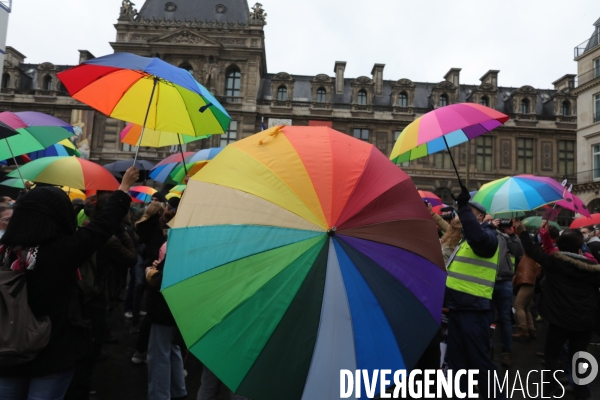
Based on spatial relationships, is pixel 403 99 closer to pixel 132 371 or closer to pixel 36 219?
pixel 132 371

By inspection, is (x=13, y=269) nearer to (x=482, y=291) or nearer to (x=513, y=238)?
(x=482, y=291)

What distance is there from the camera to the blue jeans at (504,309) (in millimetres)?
6128

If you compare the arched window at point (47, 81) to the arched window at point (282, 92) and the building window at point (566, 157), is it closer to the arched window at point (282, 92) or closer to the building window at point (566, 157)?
the arched window at point (282, 92)

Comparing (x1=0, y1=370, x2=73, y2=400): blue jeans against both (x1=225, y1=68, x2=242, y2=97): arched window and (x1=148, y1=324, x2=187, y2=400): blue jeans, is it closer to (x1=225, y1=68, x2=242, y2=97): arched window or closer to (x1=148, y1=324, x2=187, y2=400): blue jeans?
(x1=148, y1=324, x2=187, y2=400): blue jeans

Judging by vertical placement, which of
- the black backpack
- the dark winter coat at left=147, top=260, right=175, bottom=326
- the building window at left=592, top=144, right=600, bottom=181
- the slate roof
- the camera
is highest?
the slate roof

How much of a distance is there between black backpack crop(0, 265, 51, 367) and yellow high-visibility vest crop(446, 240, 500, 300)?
11.6ft

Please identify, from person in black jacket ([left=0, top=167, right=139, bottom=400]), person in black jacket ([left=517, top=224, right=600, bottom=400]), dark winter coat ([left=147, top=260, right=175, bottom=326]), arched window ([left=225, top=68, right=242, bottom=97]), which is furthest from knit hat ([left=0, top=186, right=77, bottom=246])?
arched window ([left=225, top=68, right=242, bottom=97])

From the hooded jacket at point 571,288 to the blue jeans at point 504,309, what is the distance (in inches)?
64.2

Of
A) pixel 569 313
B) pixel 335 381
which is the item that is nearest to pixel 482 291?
pixel 569 313

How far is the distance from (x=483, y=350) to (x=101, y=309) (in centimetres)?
379

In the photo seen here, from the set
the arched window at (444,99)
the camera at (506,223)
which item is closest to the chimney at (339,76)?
the arched window at (444,99)

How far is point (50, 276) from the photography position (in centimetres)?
229

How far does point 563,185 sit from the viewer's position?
6.27 meters

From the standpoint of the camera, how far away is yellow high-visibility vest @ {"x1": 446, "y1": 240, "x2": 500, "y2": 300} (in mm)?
4074
